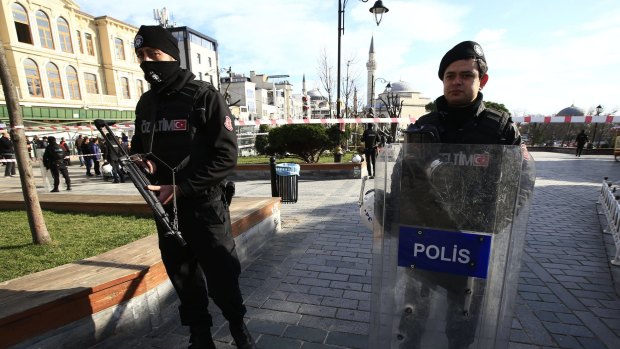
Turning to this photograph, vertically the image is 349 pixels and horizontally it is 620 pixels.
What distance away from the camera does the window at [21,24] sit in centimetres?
2488

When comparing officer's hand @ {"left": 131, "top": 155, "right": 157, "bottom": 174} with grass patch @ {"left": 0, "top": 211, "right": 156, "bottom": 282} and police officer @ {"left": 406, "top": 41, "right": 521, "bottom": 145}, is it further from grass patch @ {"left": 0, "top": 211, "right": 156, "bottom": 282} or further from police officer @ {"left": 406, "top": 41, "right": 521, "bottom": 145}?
grass patch @ {"left": 0, "top": 211, "right": 156, "bottom": 282}

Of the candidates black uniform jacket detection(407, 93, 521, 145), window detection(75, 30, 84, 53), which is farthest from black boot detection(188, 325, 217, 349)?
window detection(75, 30, 84, 53)

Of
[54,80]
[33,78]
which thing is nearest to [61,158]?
[33,78]

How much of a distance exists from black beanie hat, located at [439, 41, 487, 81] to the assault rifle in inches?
79.1

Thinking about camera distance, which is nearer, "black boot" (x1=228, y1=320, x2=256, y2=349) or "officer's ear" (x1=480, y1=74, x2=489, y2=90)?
"officer's ear" (x1=480, y1=74, x2=489, y2=90)

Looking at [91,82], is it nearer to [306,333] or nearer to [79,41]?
[79,41]

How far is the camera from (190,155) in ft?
6.75

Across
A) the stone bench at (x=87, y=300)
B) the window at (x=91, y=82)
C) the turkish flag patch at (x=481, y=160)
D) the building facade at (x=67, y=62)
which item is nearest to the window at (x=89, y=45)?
the building facade at (x=67, y=62)

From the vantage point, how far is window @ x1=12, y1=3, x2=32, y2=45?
2488 centimetres

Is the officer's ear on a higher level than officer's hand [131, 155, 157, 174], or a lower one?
higher

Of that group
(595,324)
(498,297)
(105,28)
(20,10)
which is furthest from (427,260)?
(105,28)

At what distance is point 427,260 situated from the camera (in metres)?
1.55

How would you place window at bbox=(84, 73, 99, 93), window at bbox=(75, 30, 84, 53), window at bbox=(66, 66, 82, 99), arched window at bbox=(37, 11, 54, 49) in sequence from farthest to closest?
window at bbox=(84, 73, 99, 93) < window at bbox=(75, 30, 84, 53) < window at bbox=(66, 66, 82, 99) < arched window at bbox=(37, 11, 54, 49)

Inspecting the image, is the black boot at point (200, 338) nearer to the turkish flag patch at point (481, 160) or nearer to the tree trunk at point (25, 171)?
the turkish flag patch at point (481, 160)
